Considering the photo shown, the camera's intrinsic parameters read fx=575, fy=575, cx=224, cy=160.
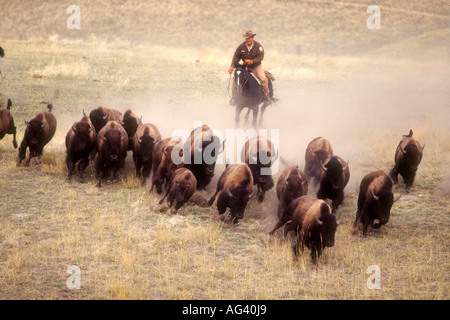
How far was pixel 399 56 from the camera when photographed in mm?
42750

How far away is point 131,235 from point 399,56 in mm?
37975

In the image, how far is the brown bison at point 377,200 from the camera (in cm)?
886

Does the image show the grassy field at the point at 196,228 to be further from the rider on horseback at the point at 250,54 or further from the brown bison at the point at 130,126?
the rider on horseback at the point at 250,54

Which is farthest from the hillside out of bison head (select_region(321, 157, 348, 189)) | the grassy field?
bison head (select_region(321, 157, 348, 189))

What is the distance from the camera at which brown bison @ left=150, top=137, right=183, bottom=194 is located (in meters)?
10.5

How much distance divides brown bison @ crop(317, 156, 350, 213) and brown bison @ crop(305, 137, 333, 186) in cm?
90

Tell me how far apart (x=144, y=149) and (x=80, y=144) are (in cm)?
124

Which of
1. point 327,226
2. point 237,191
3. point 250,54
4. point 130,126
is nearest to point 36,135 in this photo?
point 130,126

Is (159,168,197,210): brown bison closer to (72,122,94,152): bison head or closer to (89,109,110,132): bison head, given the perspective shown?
(72,122,94,152): bison head

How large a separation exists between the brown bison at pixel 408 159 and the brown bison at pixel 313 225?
157 inches

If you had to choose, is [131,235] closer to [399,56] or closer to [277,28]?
[399,56]

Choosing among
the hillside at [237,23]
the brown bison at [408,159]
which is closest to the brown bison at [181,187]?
the brown bison at [408,159]

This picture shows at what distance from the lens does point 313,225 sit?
25.3 ft

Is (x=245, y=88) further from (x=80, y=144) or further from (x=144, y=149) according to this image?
(x=80, y=144)
